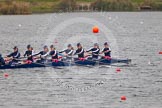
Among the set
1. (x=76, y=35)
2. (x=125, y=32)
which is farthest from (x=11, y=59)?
(x=125, y=32)

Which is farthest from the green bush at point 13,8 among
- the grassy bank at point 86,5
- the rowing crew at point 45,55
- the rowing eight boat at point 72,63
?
the rowing eight boat at point 72,63

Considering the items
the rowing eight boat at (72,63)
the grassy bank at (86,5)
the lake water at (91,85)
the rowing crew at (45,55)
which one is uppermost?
the rowing crew at (45,55)

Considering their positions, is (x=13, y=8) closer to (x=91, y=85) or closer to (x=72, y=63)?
(x=72, y=63)

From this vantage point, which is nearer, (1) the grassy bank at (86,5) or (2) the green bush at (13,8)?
(2) the green bush at (13,8)

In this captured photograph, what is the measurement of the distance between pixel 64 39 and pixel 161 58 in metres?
25.6

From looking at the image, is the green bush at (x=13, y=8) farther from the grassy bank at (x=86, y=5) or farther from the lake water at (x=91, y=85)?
the lake water at (x=91, y=85)

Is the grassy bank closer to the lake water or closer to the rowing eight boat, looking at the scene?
the lake water

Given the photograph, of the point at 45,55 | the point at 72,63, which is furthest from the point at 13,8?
the point at 45,55

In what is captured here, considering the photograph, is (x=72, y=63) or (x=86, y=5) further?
(x=86, y=5)

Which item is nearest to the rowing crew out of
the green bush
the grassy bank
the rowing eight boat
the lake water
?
the rowing eight boat

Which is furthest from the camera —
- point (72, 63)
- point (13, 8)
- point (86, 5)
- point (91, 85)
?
point (86, 5)

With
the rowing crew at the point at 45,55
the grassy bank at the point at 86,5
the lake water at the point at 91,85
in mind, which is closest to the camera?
the lake water at the point at 91,85

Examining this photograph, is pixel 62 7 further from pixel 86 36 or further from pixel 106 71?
pixel 106 71

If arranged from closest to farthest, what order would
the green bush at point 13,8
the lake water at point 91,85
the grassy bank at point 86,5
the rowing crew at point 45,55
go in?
1. the lake water at point 91,85
2. the rowing crew at point 45,55
3. the green bush at point 13,8
4. the grassy bank at point 86,5
